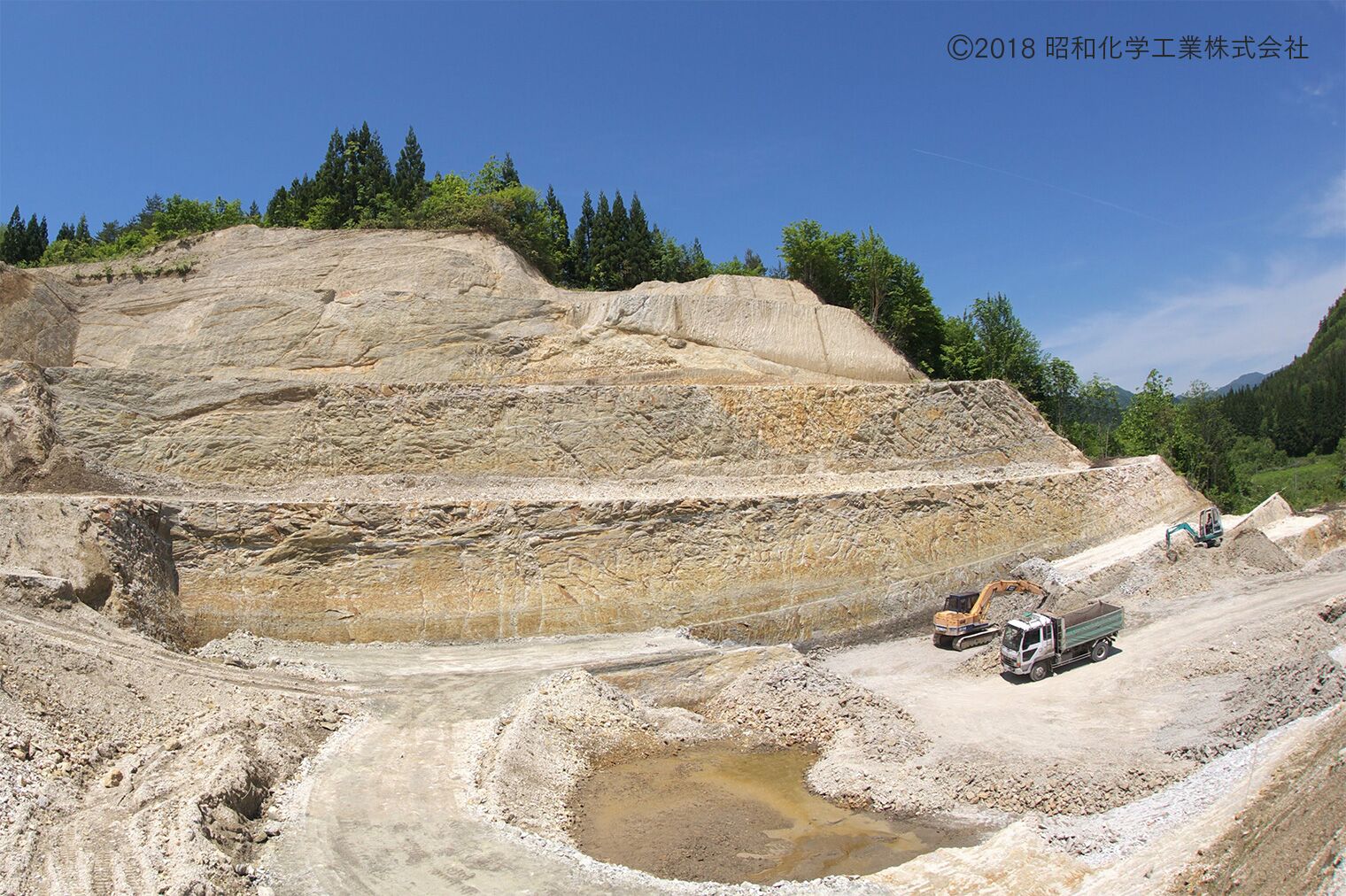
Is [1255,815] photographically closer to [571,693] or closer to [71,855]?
[571,693]

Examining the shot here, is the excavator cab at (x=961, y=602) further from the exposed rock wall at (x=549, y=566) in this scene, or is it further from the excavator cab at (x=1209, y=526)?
the excavator cab at (x=1209, y=526)

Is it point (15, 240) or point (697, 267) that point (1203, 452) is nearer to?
point (697, 267)

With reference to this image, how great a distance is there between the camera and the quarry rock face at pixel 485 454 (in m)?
18.4

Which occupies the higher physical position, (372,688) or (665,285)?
(665,285)

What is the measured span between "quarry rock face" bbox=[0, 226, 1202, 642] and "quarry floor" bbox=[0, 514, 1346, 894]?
5.22ft

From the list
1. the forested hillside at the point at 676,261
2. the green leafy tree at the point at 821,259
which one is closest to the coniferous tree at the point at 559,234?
the forested hillside at the point at 676,261

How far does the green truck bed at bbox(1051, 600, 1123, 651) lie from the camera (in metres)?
16.4

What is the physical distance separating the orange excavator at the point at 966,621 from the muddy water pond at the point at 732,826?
6.73 m

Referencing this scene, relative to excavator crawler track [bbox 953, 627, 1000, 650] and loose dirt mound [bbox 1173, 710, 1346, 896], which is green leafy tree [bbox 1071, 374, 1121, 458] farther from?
loose dirt mound [bbox 1173, 710, 1346, 896]

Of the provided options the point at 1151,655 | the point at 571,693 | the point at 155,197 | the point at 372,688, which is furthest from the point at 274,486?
the point at 155,197

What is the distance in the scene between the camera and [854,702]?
48.0 feet

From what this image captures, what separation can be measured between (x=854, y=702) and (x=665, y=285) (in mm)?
17086

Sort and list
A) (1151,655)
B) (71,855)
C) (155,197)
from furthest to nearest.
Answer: (155,197)
(1151,655)
(71,855)

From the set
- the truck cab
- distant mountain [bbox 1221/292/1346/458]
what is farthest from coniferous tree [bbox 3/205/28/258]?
distant mountain [bbox 1221/292/1346/458]
